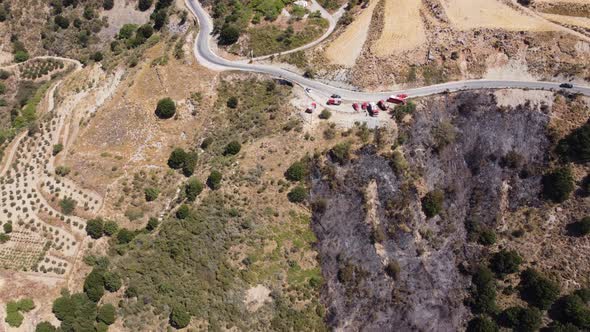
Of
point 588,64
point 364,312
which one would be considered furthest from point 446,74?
point 364,312

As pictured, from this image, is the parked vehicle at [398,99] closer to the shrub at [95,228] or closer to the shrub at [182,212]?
the shrub at [182,212]

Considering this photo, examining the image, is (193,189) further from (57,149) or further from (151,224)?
(57,149)

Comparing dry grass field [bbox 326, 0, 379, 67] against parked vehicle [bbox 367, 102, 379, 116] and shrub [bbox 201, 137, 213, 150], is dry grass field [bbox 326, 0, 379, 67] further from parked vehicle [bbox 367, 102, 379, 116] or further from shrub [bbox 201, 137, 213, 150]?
shrub [bbox 201, 137, 213, 150]

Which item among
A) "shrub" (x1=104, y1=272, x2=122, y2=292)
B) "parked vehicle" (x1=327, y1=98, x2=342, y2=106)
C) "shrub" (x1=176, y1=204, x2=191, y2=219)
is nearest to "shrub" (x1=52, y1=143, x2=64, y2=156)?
"shrub" (x1=176, y1=204, x2=191, y2=219)

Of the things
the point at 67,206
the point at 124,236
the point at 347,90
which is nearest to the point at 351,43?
the point at 347,90

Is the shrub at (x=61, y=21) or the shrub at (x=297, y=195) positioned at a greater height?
the shrub at (x=61, y=21)

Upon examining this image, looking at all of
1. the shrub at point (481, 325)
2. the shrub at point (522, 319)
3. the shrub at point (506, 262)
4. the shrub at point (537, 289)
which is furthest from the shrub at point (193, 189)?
the shrub at point (537, 289)
